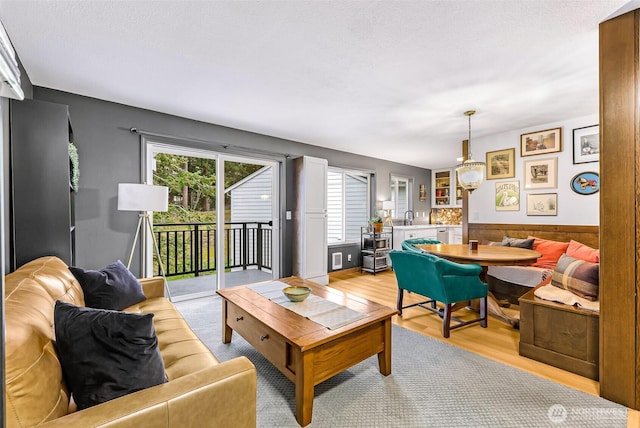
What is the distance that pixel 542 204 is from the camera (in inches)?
160

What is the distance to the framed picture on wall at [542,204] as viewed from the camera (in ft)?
13.0

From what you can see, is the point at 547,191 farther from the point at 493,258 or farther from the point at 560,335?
the point at 560,335

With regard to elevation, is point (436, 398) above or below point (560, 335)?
below

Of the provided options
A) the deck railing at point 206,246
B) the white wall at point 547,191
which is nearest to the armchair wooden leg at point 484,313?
the white wall at point 547,191

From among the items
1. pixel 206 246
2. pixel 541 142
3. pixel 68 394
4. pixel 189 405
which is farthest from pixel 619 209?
pixel 206 246

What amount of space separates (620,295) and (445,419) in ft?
4.27

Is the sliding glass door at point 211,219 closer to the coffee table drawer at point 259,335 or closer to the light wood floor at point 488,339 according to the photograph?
the coffee table drawer at point 259,335

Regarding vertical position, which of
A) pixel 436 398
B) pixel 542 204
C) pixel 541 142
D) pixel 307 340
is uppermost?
pixel 541 142

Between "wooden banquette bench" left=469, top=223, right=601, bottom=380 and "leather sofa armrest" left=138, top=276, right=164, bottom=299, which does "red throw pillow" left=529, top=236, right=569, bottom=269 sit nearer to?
"wooden banquette bench" left=469, top=223, right=601, bottom=380

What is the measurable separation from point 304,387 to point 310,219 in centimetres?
311

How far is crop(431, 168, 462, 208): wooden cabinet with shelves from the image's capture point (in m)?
7.12

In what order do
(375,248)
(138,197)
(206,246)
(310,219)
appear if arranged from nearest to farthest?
(138,197) → (310,219) → (206,246) → (375,248)

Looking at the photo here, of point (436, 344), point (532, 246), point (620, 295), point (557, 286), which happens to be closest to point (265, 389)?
point (436, 344)

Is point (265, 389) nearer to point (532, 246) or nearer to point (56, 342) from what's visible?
point (56, 342)
